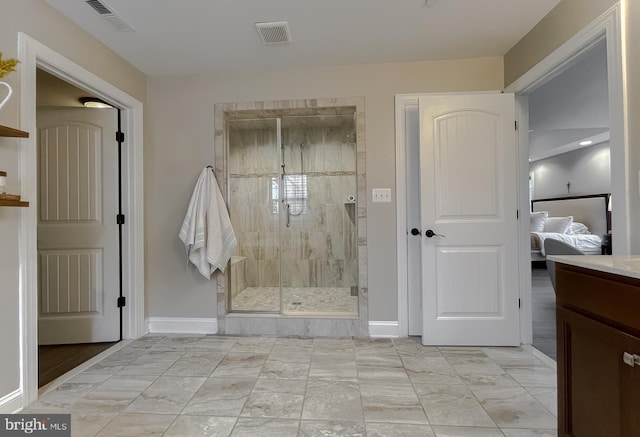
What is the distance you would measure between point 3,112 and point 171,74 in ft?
4.69

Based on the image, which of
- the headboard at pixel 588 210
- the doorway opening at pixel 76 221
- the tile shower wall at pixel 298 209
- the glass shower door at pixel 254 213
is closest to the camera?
the doorway opening at pixel 76 221

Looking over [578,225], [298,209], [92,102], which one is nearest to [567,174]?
[578,225]

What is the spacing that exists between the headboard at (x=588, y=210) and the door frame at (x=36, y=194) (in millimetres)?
6941

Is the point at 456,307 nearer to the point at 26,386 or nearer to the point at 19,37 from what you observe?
the point at 26,386

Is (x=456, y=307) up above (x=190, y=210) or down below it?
below

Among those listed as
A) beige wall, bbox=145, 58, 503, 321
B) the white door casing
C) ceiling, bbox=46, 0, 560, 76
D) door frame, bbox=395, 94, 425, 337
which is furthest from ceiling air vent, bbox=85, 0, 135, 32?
the white door casing

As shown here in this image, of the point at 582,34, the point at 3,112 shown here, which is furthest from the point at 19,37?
the point at 582,34

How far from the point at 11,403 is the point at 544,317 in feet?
13.7

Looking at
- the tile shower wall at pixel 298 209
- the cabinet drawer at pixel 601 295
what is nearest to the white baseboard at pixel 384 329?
the tile shower wall at pixel 298 209

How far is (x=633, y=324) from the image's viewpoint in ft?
3.02

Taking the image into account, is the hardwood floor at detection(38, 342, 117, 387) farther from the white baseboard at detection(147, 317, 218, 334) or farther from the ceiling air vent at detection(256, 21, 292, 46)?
the ceiling air vent at detection(256, 21, 292, 46)

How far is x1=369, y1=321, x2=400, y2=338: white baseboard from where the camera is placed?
103 inches

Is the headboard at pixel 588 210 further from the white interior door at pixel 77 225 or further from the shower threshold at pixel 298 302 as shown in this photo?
the white interior door at pixel 77 225

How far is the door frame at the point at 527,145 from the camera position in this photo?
60.2 inches
